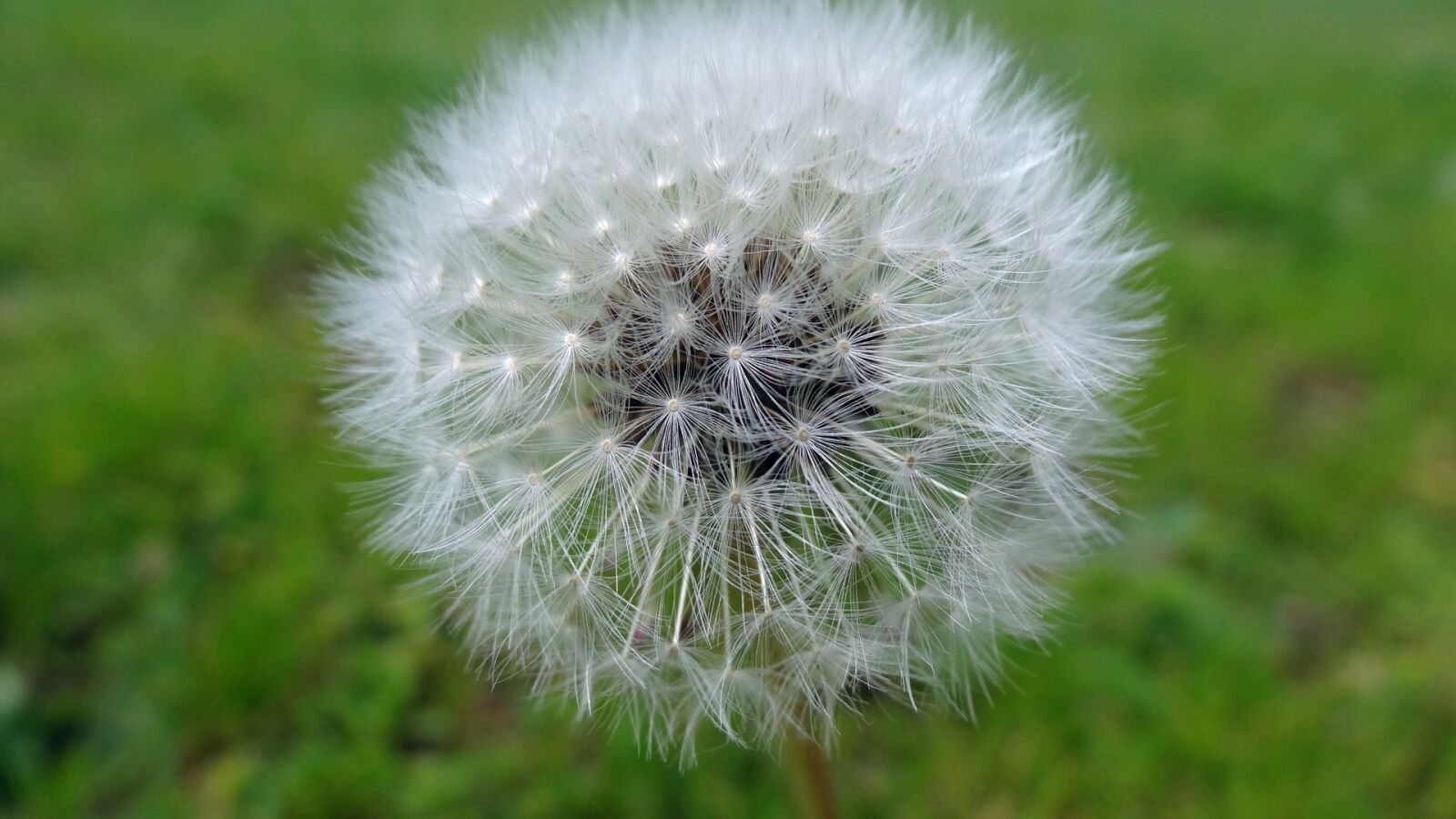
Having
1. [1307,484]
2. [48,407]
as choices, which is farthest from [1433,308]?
[48,407]

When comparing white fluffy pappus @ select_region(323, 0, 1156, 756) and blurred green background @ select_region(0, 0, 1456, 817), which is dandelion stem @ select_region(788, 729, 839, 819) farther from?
blurred green background @ select_region(0, 0, 1456, 817)

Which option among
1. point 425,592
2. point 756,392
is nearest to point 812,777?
point 756,392

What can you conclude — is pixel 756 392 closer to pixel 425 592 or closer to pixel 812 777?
pixel 812 777

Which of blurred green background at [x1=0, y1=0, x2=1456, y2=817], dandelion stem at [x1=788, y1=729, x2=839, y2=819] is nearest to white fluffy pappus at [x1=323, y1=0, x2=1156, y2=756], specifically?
dandelion stem at [x1=788, y1=729, x2=839, y2=819]

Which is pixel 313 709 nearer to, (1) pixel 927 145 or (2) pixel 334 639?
(2) pixel 334 639

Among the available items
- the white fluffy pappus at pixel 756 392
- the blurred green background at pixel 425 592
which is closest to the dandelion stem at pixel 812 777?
the white fluffy pappus at pixel 756 392
